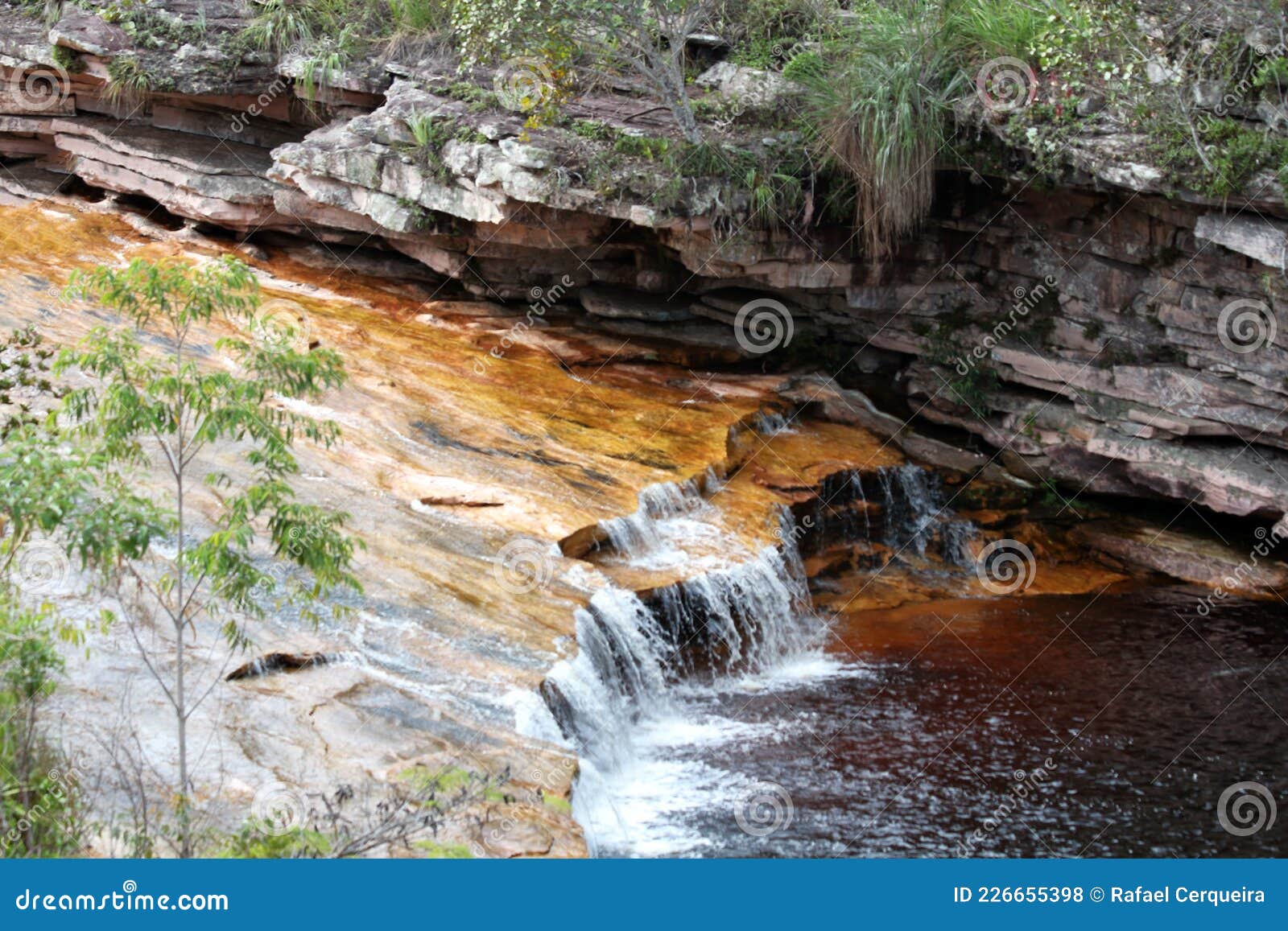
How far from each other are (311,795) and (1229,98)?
872cm

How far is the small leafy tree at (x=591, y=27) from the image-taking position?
12.2 m

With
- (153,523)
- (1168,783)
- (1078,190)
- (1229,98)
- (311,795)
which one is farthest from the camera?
(1078,190)

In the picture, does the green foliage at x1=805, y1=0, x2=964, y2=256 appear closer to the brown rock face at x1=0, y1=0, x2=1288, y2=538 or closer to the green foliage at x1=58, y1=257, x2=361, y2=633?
the brown rock face at x1=0, y1=0, x2=1288, y2=538

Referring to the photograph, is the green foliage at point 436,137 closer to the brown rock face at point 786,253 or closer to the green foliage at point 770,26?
the brown rock face at point 786,253

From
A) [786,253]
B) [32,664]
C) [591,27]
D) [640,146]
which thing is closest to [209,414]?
[32,664]

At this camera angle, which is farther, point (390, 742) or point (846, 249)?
point (846, 249)

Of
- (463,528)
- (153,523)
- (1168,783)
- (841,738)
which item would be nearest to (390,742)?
(153,523)

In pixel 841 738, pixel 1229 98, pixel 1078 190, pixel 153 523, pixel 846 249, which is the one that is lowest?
pixel 841 738

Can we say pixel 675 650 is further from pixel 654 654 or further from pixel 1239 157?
pixel 1239 157

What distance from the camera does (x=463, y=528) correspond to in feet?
31.5

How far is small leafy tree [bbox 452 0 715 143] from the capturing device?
12.2m

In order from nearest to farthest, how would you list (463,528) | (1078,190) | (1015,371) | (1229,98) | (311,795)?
1. (311,795)
2. (463,528)
3. (1229,98)
4. (1078,190)
5. (1015,371)

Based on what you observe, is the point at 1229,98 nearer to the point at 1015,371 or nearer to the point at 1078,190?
the point at 1078,190

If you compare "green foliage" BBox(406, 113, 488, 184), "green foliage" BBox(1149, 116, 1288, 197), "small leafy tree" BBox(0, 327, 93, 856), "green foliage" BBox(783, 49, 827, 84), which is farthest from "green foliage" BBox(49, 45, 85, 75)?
"green foliage" BBox(1149, 116, 1288, 197)
